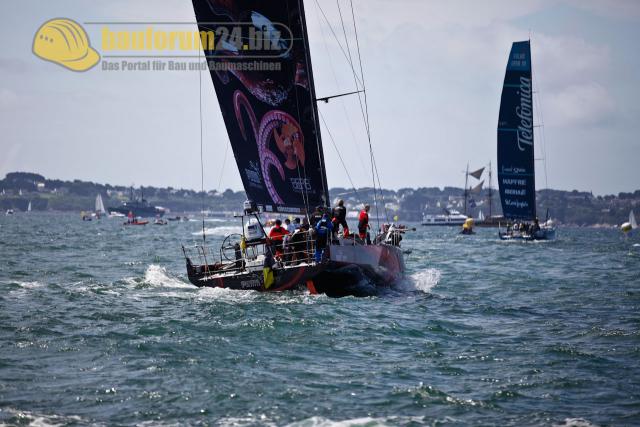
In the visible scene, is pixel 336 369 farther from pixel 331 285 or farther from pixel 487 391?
pixel 331 285

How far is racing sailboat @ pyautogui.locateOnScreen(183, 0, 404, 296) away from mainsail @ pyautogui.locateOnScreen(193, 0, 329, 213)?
0.03 meters

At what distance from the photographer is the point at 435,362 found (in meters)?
14.6

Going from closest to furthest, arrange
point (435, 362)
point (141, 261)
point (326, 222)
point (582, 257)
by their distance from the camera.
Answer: point (435, 362) → point (326, 222) → point (141, 261) → point (582, 257)

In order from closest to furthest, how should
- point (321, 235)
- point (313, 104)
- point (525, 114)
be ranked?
point (321, 235)
point (313, 104)
point (525, 114)

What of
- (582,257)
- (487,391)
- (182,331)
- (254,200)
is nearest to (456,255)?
(582,257)

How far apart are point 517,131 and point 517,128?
0.67 ft

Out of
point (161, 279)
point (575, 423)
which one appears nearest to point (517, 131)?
point (161, 279)

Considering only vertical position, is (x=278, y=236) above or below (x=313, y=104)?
below

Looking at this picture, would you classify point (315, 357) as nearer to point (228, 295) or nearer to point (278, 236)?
point (228, 295)

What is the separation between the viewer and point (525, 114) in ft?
205

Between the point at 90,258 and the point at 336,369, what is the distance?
2808 centimetres

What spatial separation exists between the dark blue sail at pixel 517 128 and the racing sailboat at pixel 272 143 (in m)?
39.3

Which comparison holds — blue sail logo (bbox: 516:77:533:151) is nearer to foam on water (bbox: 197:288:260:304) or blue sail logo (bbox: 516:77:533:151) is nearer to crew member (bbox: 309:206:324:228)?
crew member (bbox: 309:206:324:228)

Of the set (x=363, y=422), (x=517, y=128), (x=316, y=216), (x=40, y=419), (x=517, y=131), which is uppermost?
(x=517, y=128)
